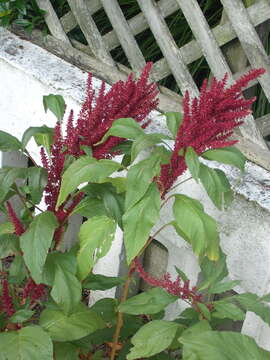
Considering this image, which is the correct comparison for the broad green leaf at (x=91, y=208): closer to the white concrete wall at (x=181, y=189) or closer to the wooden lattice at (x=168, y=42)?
the white concrete wall at (x=181, y=189)

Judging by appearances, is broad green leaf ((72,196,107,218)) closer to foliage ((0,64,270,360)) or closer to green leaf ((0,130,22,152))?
foliage ((0,64,270,360))

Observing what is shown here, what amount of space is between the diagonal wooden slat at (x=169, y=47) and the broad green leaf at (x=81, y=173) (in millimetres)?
984

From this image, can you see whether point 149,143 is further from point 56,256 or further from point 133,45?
point 133,45

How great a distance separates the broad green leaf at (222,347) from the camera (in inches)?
50.2

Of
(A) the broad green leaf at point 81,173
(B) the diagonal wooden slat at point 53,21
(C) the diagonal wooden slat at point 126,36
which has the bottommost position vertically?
(A) the broad green leaf at point 81,173

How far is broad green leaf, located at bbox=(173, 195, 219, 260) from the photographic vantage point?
1655 millimetres

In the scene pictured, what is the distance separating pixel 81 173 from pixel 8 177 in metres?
0.31

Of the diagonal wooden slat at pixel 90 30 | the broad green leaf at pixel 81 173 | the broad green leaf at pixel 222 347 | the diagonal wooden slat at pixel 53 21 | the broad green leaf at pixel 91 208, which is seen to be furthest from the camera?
the diagonal wooden slat at pixel 53 21

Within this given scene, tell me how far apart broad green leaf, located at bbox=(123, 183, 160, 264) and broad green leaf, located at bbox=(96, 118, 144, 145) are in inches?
6.9

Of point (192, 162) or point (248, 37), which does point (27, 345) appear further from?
point (248, 37)

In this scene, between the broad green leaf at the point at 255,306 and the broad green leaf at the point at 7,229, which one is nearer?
the broad green leaf at the point at 255,306

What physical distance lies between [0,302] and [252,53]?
49.1 inches

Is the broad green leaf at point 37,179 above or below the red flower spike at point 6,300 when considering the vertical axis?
above

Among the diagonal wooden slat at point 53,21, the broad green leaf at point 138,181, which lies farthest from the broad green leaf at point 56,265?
the diagonal wooden slat at point 53,21
